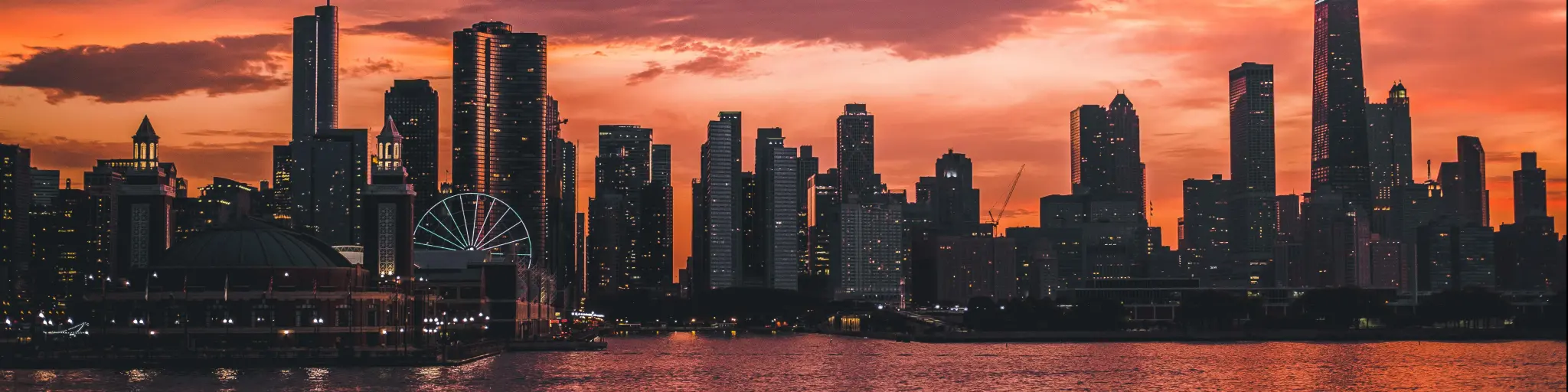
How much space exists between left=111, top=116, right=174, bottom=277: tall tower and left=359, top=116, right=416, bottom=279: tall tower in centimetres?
2068

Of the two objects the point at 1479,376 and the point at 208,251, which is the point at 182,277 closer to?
the point at 208,251

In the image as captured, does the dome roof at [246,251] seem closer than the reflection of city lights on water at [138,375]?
No

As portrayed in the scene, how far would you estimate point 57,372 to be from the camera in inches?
6083

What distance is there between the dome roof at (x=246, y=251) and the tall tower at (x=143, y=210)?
8604 millimetres

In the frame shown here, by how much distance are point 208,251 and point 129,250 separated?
15753 millimetres

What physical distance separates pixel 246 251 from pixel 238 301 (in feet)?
20.3

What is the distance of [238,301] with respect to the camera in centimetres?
16950

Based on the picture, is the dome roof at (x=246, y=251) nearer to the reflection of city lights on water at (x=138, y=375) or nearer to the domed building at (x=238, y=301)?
the domed building at (x=238, y=301)

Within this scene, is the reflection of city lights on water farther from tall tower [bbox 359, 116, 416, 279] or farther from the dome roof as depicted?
tall tower [bbox 359, 116, 416, 279]

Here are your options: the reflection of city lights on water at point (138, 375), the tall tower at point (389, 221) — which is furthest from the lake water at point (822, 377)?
the tall tower at point (389, 221)

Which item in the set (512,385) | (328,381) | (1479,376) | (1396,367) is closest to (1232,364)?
(1396,367)

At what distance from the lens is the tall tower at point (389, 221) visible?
634ft

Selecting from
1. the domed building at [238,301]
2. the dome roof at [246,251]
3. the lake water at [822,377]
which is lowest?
the lake water at [822,377]

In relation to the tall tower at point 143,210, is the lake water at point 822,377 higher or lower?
lower
